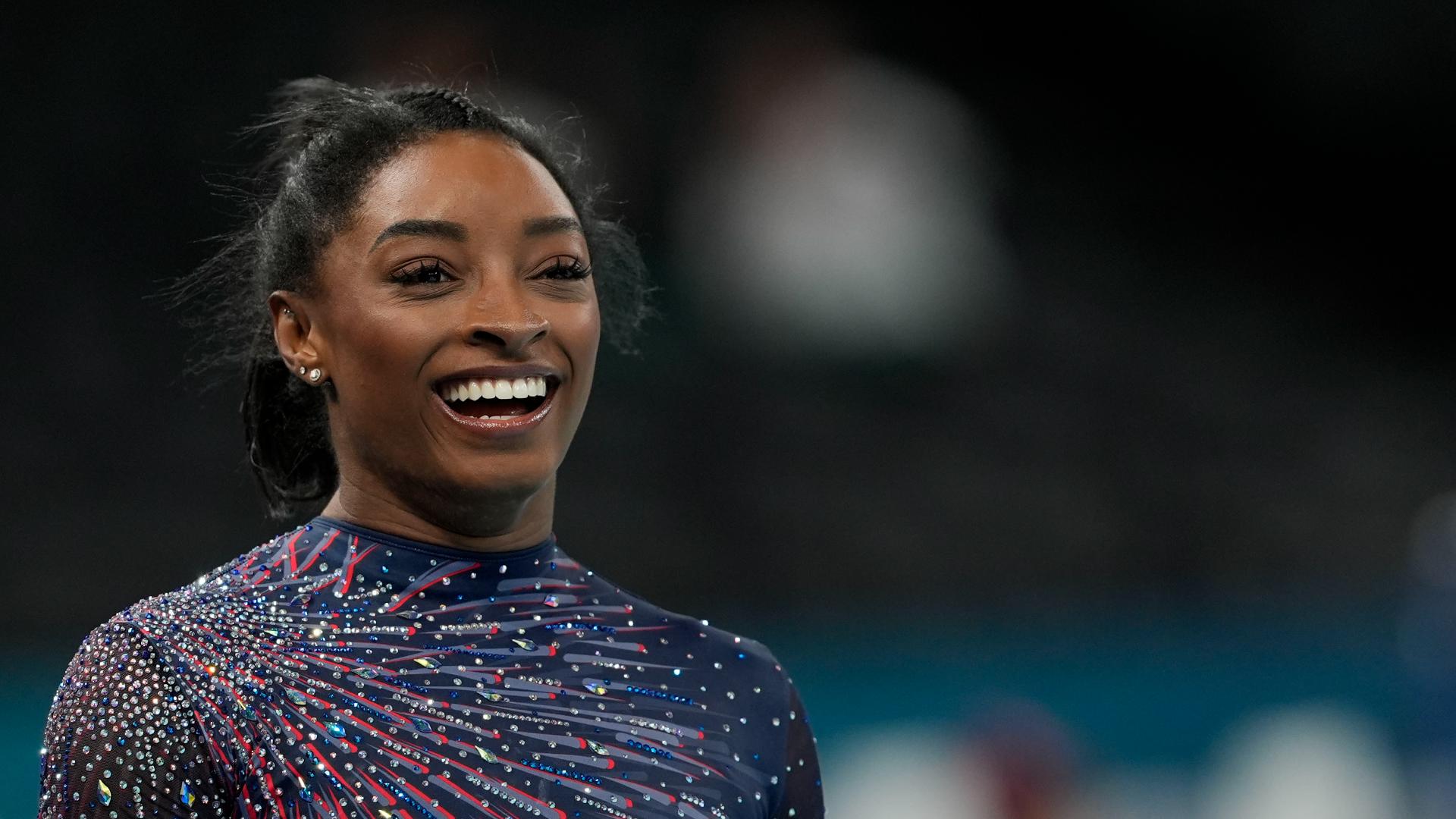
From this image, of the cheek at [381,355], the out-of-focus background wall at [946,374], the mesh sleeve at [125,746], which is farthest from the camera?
the out-of-focus background wall at [946,374]

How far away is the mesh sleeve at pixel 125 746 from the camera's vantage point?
53.9 inches

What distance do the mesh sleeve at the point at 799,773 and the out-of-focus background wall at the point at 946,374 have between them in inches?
92.9

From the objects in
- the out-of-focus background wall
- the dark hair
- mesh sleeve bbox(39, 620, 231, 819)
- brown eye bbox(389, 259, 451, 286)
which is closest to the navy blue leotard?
mesh sleeve bbox(39, 620, 231, 819)

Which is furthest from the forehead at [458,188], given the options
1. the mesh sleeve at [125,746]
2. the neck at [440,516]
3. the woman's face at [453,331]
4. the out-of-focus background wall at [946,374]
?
the out-of-focus background wall at [946,374]

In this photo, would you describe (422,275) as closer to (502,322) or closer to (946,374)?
(502,322)

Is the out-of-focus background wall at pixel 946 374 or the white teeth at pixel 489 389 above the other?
the out-of-focus background wall at pixel 946 374

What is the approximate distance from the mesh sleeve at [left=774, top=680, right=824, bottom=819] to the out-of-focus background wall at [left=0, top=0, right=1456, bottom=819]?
92.9 inches

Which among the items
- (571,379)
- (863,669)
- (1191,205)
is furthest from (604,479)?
(571,379)

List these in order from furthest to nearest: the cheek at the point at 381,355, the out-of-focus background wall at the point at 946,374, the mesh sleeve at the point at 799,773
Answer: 1. the out-of-focus background wall at the point at 946,374
2. the mesh sleeve at the point at 799,773
3. the cheek at the point at 381,355

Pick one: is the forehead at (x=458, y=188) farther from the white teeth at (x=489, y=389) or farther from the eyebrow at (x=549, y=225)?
the white teeth at (x=489, y=389)

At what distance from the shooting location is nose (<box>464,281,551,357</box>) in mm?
1526

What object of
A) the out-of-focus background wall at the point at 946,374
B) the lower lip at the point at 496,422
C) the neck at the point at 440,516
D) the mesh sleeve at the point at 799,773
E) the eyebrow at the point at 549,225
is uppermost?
the out-of-focus background wall at the point at 946,374

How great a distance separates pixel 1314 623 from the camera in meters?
5.03

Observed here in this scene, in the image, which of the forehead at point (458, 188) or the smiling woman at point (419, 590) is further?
the forehead at point (458, 188)
